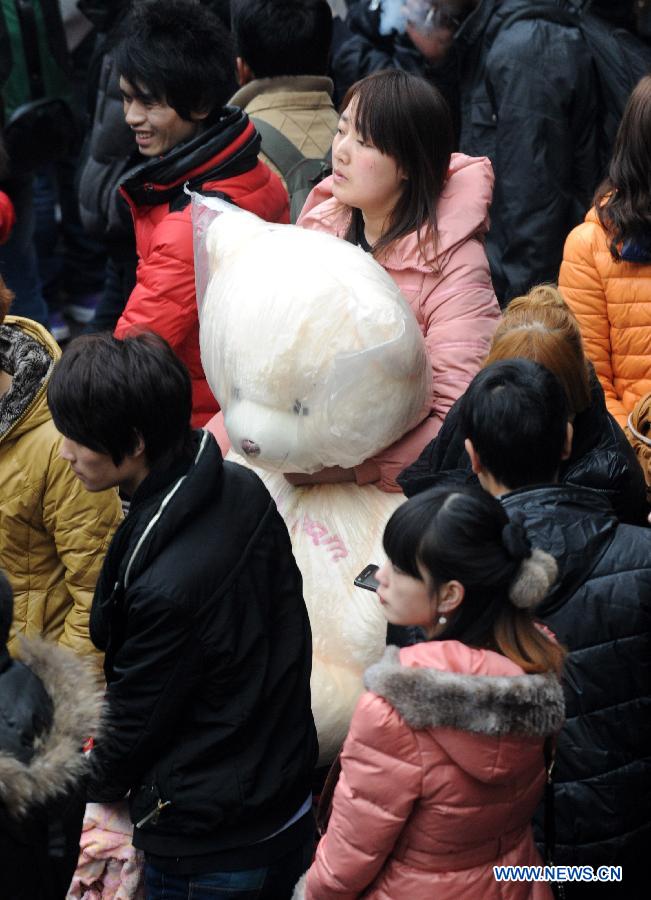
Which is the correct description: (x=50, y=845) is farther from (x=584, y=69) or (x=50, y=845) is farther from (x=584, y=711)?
(x=584, y=69)

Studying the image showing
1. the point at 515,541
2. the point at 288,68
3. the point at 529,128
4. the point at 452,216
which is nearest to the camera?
the point at 515,541

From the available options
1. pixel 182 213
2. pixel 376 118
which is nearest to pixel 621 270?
pixel 376 118

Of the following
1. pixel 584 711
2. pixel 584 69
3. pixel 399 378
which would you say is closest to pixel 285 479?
pixel 399 378

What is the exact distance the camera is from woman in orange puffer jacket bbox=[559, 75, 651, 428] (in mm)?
3619

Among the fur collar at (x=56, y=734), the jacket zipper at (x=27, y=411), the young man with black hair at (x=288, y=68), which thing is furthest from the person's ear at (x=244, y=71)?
the fur collar at (x=56, y=734)

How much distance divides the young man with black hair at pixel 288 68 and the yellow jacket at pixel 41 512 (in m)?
1.80

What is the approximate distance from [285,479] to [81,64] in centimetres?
414

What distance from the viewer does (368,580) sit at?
2.82 metres

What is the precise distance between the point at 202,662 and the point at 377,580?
401mm

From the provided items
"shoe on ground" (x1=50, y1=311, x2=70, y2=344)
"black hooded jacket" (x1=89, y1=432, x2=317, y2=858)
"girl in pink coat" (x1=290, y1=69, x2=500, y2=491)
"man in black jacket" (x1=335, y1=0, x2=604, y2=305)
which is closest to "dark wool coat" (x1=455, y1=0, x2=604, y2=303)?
"man in black jacket" (x1=335, y1=0, x2=604, y2=305)

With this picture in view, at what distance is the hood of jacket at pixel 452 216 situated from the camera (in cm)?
333

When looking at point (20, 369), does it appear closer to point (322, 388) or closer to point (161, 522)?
point (322, 388)

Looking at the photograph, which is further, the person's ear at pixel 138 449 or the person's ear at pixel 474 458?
the person's ear at pixel 474 458

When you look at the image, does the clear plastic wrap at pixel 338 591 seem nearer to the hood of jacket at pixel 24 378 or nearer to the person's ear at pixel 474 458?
the person's ear at pixel 474 458
